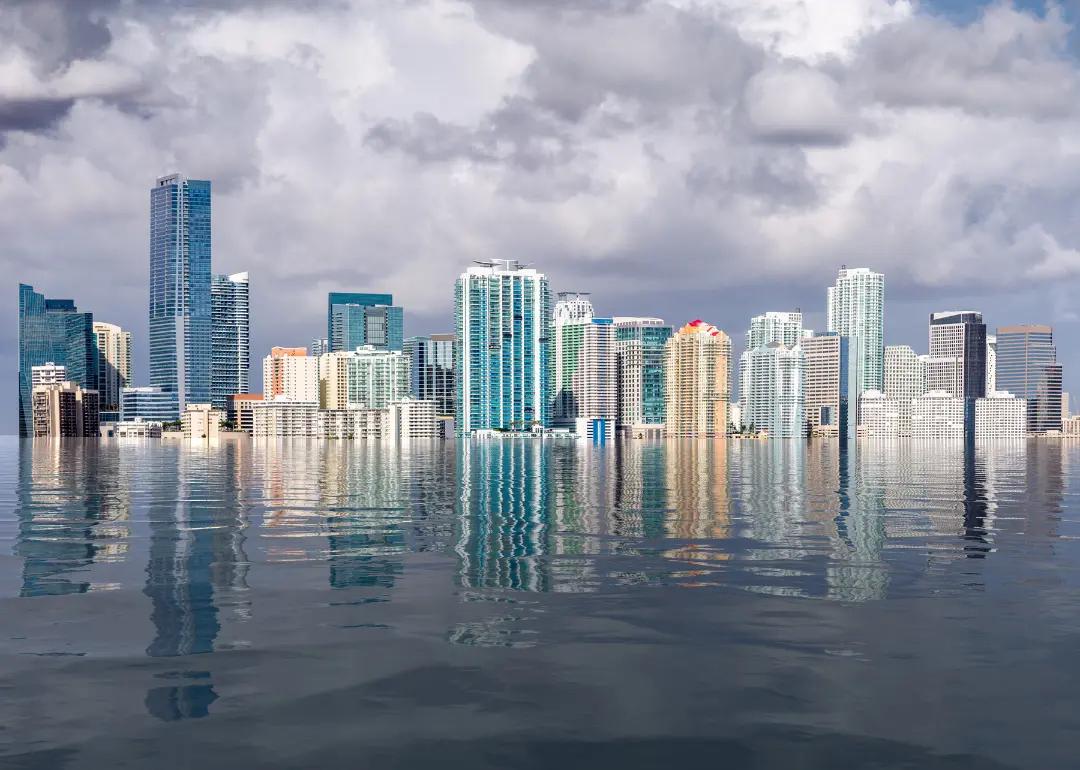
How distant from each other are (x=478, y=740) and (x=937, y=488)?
82.3 meters

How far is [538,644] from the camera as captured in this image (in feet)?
92.7

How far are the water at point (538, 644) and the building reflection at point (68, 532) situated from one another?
0.35 metres

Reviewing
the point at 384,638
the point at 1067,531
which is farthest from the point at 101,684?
the point at 1067,531

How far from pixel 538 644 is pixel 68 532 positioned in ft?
118

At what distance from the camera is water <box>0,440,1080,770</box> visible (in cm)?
2059

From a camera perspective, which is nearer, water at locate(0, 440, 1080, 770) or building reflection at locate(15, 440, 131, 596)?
water at locate(0, 440, 1080, 770)

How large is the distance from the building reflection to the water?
346 mm

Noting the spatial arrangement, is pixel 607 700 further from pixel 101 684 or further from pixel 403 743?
pixel 101 684

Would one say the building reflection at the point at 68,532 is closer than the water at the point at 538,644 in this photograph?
No

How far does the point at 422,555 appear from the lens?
45469 millimetres

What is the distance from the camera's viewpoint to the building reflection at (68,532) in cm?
3891

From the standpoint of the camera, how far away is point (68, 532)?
5512 cm

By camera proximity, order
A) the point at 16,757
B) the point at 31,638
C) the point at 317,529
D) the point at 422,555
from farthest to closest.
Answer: the point at 317,529, the point at 422,555, the point at 31,638, the point at 16,757

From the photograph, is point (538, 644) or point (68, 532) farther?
point (68, 532)
